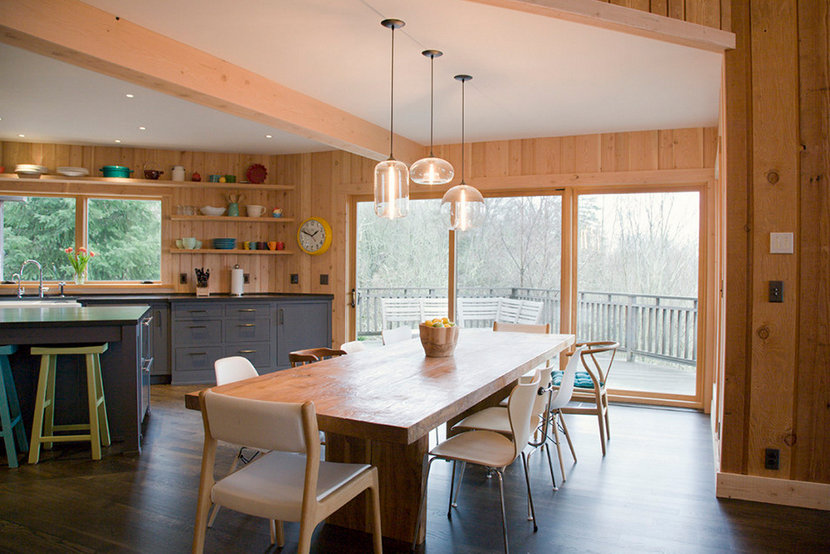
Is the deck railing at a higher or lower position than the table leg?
higher

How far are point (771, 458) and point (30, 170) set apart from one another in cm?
684

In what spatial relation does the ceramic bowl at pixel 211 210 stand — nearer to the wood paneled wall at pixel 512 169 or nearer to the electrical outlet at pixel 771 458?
the wood paneled wall at pixel 512 169

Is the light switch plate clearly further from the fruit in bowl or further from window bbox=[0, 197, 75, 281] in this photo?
window bbox=[0, 197, 75, 281]

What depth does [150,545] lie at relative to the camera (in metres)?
2.57

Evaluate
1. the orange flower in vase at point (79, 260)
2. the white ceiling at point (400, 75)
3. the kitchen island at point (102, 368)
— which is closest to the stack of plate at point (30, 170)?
the white ceiling at point (400, 75)

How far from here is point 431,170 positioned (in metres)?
3.52

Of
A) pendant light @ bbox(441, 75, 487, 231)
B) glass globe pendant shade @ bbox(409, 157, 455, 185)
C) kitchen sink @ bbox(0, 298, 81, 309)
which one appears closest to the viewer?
glass globe pendant shade @ bbox(409, 157, 455, 185)

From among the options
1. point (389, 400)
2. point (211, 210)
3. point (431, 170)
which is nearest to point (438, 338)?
point (431, 170)

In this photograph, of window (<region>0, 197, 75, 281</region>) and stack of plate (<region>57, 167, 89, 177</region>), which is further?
window (<region>0, 197, 75, 281</region>)

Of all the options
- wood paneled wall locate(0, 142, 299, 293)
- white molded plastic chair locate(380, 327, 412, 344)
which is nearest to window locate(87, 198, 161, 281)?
wood paneled wall locate(0, 142, 299, 293)

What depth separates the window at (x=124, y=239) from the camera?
6.52 m

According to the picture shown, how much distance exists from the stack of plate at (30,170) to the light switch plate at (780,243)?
656 centimetres

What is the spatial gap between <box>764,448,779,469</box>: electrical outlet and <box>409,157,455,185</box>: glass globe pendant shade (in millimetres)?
2264

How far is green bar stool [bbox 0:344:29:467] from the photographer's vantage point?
350cm
